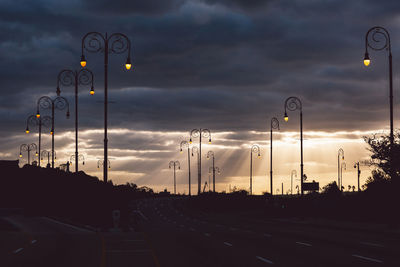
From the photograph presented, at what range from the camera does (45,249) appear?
22.9m

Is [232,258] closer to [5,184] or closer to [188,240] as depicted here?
[188,240]

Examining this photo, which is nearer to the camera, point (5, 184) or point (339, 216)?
point (339, 216)

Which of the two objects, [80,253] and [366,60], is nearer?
[80,253]

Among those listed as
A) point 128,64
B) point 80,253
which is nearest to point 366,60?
point 128,64

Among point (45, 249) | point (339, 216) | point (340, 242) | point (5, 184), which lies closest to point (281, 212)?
point (339, 216)

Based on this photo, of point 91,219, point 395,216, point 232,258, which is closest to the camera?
point 232,258

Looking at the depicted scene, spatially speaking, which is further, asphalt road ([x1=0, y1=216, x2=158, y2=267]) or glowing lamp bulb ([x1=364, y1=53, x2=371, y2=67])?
glowing lamp bulb ([x1=364, y1=53, x2=371, y2=67])

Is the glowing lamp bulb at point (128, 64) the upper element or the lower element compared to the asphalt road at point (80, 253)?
upper

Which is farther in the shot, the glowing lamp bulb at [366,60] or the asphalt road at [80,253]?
the glowing lamp bulb at [366,60]

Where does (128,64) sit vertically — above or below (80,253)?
above

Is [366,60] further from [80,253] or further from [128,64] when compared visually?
[80,253]

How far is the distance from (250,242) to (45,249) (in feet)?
27.9

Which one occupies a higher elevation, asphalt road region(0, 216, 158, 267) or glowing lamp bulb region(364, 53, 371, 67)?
glowing lamp bulb region(364, 53, 371, 67)

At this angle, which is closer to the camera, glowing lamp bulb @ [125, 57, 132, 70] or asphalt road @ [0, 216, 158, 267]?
asphalt road @ [0, 216, 158, 267]
